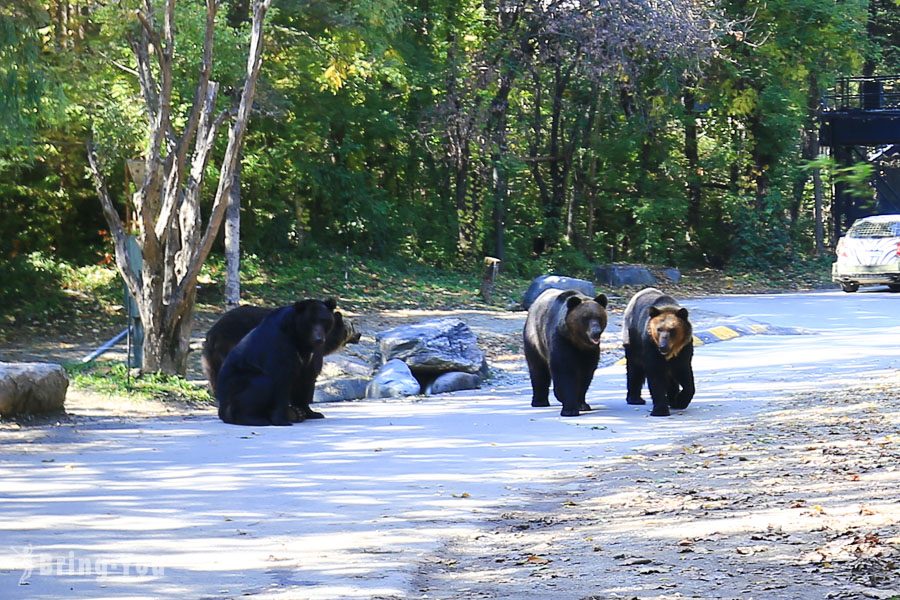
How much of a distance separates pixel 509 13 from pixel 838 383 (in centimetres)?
2072

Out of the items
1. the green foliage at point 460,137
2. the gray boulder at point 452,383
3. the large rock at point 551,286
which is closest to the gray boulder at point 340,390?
the gray boulder at point 452,383

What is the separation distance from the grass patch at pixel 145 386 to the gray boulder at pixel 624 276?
19.6 metres

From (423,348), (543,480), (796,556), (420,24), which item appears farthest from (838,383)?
(420,24)

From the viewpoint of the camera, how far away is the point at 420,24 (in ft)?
116

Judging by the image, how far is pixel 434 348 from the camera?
1836 centimetres

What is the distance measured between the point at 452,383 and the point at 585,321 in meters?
4.11

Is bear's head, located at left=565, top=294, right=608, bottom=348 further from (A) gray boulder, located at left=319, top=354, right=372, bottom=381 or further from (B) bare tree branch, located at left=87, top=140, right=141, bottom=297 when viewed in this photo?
(B) bare tree branch, located at left=87, top=140, right=141, bottom=297

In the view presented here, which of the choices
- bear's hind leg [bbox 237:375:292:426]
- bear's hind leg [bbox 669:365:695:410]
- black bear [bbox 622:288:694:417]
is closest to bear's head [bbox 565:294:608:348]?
black bear [bbox 622:288:694:417]

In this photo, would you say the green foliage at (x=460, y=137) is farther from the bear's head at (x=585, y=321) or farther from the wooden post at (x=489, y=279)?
the bear's head at (x=585, y=321)

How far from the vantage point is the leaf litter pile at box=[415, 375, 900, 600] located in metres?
6.33

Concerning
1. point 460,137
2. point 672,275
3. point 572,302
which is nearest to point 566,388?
point 572,302

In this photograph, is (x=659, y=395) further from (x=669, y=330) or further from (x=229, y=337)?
(x=229, y=337)

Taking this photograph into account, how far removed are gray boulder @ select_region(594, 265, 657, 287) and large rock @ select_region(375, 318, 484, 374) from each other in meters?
15.7

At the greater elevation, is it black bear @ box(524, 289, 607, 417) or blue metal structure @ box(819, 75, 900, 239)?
blue metal structure @ box(819, 75, 900, 239)
